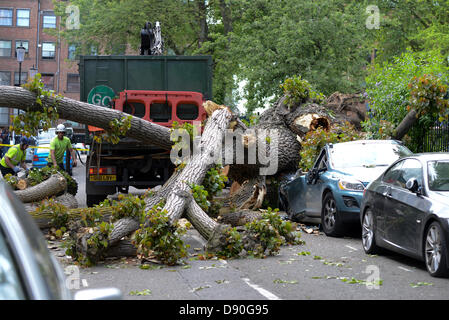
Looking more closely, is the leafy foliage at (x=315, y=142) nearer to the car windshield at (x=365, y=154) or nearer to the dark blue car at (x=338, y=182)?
the dark blue car at (x=338, y=182)

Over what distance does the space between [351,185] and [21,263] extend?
394 inches

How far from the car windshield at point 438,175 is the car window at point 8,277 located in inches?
263

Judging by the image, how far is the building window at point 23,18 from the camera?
78438 millimetres

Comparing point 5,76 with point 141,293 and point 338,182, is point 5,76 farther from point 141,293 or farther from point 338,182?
point 141,293

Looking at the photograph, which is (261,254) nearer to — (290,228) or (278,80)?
(290,228)

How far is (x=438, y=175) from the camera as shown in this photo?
884cm

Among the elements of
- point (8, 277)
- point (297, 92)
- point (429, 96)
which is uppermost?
point (297, 92)

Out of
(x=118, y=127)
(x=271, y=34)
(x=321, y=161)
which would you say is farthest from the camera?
(x=271, y=34)

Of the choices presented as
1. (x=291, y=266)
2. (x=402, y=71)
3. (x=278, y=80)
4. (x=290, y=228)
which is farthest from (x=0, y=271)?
(x=278, y=80)

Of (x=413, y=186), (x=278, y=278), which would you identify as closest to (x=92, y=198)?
(x=278, y=278)

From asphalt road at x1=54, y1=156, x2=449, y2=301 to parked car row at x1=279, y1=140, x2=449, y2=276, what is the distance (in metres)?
0.31

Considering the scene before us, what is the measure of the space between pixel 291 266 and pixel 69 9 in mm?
37836

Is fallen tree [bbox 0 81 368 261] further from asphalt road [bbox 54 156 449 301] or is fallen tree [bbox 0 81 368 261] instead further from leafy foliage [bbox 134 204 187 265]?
asphalt road [bbox 54 156 449 301]
